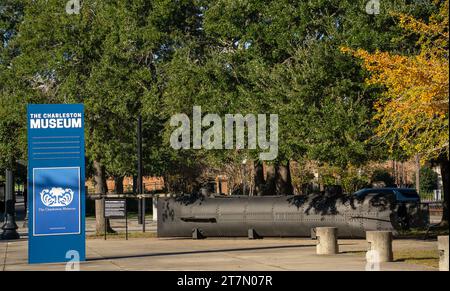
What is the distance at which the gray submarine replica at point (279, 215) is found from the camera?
27.5m

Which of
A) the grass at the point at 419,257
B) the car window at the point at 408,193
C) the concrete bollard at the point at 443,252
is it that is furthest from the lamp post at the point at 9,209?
the car window at the point at 408,193

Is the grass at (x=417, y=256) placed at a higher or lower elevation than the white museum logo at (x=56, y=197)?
lower

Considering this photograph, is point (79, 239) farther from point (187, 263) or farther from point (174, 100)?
point (174, 100)

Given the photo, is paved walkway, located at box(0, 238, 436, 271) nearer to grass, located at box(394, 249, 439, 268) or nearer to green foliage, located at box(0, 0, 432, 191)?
grass, located at box(394, 249, 439, 268)

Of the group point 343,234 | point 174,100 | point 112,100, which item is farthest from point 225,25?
Answer: point 343,234

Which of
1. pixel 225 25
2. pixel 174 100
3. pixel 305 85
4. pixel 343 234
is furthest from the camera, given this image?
pixel 174 100

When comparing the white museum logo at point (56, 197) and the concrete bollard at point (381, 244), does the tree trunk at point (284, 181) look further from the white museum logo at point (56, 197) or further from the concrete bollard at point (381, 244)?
the white museum logo at point (56, 197)

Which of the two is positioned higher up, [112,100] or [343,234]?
[112,100]

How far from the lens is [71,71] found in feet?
107

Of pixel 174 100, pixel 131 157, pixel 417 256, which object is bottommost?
pixel 417 256

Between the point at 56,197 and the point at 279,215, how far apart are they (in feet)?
36.2

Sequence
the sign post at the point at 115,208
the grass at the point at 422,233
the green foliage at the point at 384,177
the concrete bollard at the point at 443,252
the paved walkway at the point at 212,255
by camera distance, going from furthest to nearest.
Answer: the green foliage at the point at 384,177
the sign post at the point at 115,208
the grass at the point at 422,233
the paved walkway at the point at 212,255
the concrete bollard at the point at 443,252

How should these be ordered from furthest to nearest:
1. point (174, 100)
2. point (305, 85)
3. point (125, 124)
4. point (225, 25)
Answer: point (125, 124)
point (174, 100)
point (225, 25)
point (305, 85)

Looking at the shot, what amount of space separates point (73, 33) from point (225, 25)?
664 cm
